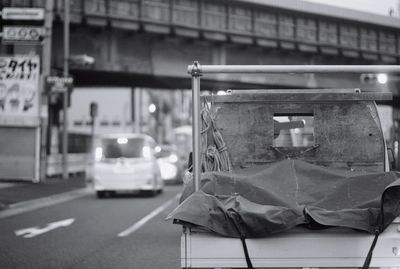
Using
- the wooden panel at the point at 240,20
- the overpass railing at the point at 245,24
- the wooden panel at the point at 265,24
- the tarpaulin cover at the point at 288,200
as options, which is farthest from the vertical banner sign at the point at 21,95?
the tarpaulin cover at the point at 288,200

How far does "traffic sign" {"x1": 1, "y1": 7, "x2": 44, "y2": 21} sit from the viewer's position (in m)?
17.8

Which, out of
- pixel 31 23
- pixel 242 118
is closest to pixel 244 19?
pixel 31 23

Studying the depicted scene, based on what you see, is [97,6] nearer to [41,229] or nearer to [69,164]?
[69,164]

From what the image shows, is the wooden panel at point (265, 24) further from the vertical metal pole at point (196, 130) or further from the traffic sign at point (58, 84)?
the vertical metal pole at point (196, 130)

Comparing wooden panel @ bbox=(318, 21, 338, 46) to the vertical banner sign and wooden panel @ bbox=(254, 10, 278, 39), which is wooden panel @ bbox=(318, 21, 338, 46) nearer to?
wooden panel @ bbox=(254, 10, 278, 39)

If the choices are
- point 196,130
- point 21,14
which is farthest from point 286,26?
point 196,130

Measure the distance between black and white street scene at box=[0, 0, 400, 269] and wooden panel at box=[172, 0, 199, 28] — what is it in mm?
79

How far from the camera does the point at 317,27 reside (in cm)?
3597

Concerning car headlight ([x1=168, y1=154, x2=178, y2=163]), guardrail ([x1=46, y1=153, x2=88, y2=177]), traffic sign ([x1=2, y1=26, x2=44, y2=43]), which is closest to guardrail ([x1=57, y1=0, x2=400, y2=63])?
guardrail ([x1=46, y1=153, x2=88, y2=177])

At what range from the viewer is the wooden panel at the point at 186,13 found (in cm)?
3100

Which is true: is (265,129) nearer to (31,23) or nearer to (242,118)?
(242,118)

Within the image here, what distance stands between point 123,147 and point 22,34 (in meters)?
4.40

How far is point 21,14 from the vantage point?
60.5 feet

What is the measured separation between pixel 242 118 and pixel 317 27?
32.3m
